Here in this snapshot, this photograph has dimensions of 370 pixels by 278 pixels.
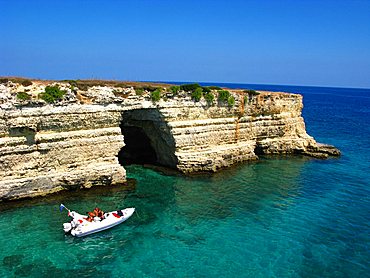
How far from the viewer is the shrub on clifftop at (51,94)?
2235 centimetres

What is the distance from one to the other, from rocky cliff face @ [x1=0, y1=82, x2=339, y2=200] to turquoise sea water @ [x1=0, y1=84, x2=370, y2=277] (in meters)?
1.55

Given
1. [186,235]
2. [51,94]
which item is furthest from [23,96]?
[186,235]

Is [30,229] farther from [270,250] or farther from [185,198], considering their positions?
[270,250]

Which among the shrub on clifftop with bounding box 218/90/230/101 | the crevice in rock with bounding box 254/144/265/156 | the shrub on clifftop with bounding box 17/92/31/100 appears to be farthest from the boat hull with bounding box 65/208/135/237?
the crevice in rock with bounding box 254/144/265/156

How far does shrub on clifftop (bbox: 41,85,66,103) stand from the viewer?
73.3ft

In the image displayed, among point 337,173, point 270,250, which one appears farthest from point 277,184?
point 270,250

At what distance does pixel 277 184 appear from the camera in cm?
2748

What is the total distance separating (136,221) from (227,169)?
12.7 meters

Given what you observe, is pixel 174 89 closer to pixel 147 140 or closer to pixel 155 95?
pixel 155 95

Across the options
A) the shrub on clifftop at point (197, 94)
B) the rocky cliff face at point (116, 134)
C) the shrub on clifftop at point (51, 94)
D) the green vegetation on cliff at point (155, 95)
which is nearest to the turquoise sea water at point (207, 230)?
the rocky cliff face at point (116, 134)

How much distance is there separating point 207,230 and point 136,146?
17790 millimetres

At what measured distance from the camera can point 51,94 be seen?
2252cm

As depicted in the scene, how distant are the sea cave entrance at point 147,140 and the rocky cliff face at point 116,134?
4.1 inches

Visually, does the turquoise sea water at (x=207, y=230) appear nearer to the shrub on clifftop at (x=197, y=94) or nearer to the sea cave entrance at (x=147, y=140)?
the sea cave entrance at (x=147, y=140)
